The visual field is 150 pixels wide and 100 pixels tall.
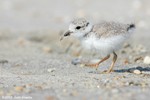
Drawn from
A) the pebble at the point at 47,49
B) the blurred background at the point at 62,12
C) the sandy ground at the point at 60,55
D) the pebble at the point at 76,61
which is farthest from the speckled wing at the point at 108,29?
the blurred background at the point at 62,12

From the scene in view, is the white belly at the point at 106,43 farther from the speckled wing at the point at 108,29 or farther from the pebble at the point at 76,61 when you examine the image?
the pebble at the point at 76,61

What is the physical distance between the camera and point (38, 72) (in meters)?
6.45

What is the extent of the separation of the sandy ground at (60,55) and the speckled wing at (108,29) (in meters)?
0.47

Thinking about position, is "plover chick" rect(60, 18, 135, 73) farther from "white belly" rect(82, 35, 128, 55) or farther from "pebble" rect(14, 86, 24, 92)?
"pebble" rect(14, 86, 24, 92)

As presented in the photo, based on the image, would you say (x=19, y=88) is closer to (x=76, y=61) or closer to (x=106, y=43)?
(x=106, y=43)

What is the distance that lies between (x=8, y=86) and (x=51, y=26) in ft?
17.2

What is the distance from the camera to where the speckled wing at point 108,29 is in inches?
234

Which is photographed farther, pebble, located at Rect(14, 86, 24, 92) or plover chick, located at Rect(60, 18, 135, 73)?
plover chick, located at Rect(60, 18, 135, 73)

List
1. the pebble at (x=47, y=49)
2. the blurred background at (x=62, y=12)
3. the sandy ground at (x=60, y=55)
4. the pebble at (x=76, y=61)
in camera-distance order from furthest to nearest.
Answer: the blurred background at (x=62, y=12), the pebble at (x=47, y=49), the pebble at (x=76, y=61), the sandy ground at (x=60, y=55)

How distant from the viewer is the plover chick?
233 inches

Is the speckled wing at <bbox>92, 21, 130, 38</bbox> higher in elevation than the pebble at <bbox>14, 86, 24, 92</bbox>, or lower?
higher

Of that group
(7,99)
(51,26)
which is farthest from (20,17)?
(7,99)

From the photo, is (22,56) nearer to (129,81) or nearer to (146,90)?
(129,81)

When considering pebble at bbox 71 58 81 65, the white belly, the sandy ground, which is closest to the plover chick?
the white belly
